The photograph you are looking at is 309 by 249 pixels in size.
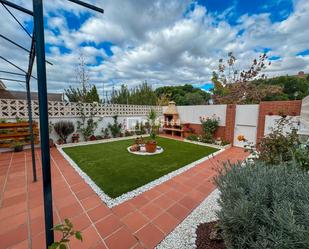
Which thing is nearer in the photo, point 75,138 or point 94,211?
point 94,211

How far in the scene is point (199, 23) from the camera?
521 centimetres

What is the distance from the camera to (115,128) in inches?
339

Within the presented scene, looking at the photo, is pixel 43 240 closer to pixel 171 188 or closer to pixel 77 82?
pixel 171 188

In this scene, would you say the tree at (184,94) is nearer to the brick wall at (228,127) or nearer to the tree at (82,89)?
the tree at (82,89)

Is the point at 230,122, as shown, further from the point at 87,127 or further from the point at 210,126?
the point at 87,127

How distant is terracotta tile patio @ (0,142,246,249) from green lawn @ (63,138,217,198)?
1.22 ft

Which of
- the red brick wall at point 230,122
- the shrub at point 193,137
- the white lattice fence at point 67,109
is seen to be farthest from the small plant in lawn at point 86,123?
the red brick wall at point 230,122

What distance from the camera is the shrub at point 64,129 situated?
663cm

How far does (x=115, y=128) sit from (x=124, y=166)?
4794 millimetres

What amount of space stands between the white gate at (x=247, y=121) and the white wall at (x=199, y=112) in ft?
2.38

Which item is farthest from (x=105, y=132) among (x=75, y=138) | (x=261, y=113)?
(x=261, y=113)

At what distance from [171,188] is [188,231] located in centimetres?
114

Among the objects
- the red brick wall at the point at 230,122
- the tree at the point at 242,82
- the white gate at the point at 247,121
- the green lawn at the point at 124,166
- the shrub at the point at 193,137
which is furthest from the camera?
the tree at the point at 242,82

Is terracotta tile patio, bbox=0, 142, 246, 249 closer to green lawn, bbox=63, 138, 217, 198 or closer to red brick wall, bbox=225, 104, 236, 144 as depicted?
green lawn, bbox=63, 138, 217, 198
